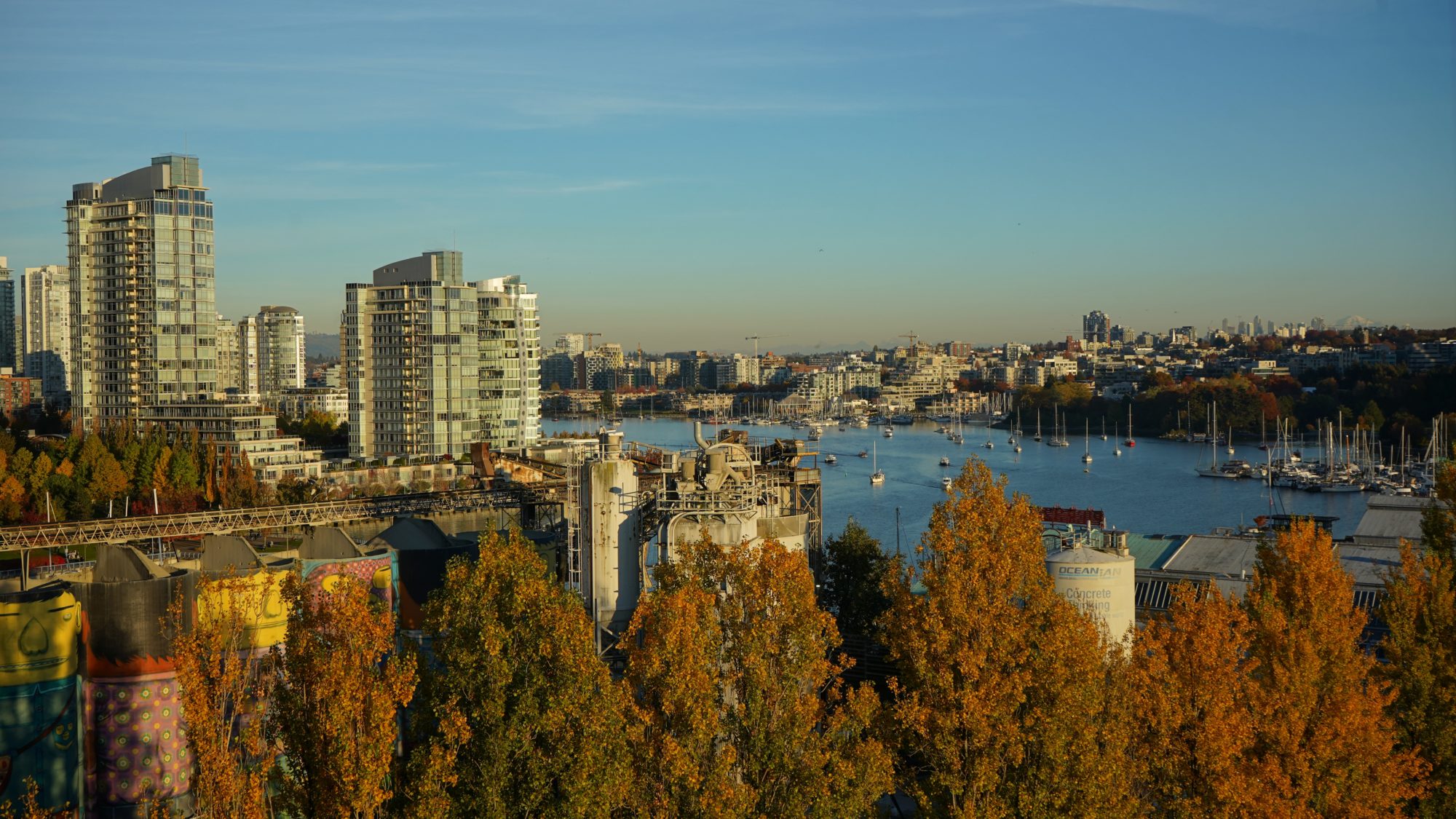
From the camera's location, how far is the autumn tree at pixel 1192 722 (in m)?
7.00

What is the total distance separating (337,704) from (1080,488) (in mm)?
37608

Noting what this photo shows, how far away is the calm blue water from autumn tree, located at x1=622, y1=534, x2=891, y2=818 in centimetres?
1506

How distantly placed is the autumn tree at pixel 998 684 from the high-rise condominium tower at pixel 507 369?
101 ft

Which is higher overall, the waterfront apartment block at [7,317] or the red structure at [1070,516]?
the waterfront apartment block at [7,317]

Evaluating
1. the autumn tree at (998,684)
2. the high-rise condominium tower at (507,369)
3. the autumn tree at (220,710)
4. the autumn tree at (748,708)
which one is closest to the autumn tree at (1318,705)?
the autumn tree at (998,684)

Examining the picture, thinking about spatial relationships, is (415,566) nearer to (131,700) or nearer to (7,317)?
(131,700)

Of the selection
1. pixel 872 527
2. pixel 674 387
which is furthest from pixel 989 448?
pixel 674 387

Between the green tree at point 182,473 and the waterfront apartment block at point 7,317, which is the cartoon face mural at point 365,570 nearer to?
the green tree at point 182,473

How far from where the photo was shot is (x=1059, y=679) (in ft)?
23.0

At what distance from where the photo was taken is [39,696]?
807 centimetres

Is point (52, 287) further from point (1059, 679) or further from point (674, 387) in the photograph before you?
point (1059, 679)

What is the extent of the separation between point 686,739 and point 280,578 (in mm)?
3889

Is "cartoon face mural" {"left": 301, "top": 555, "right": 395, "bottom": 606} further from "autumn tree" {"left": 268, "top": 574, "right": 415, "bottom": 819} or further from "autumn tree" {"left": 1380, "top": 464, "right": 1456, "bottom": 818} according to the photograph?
"autumn tree" {"left": 1380, "top": 464, "right": 1456, "bottom": 818}

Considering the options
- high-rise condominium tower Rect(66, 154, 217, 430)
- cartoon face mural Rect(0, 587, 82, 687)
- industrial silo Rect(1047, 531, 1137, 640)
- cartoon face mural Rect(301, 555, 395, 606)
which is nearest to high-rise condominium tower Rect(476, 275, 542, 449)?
high-rise condominium tower Rect(66, 154, 217, 430)
